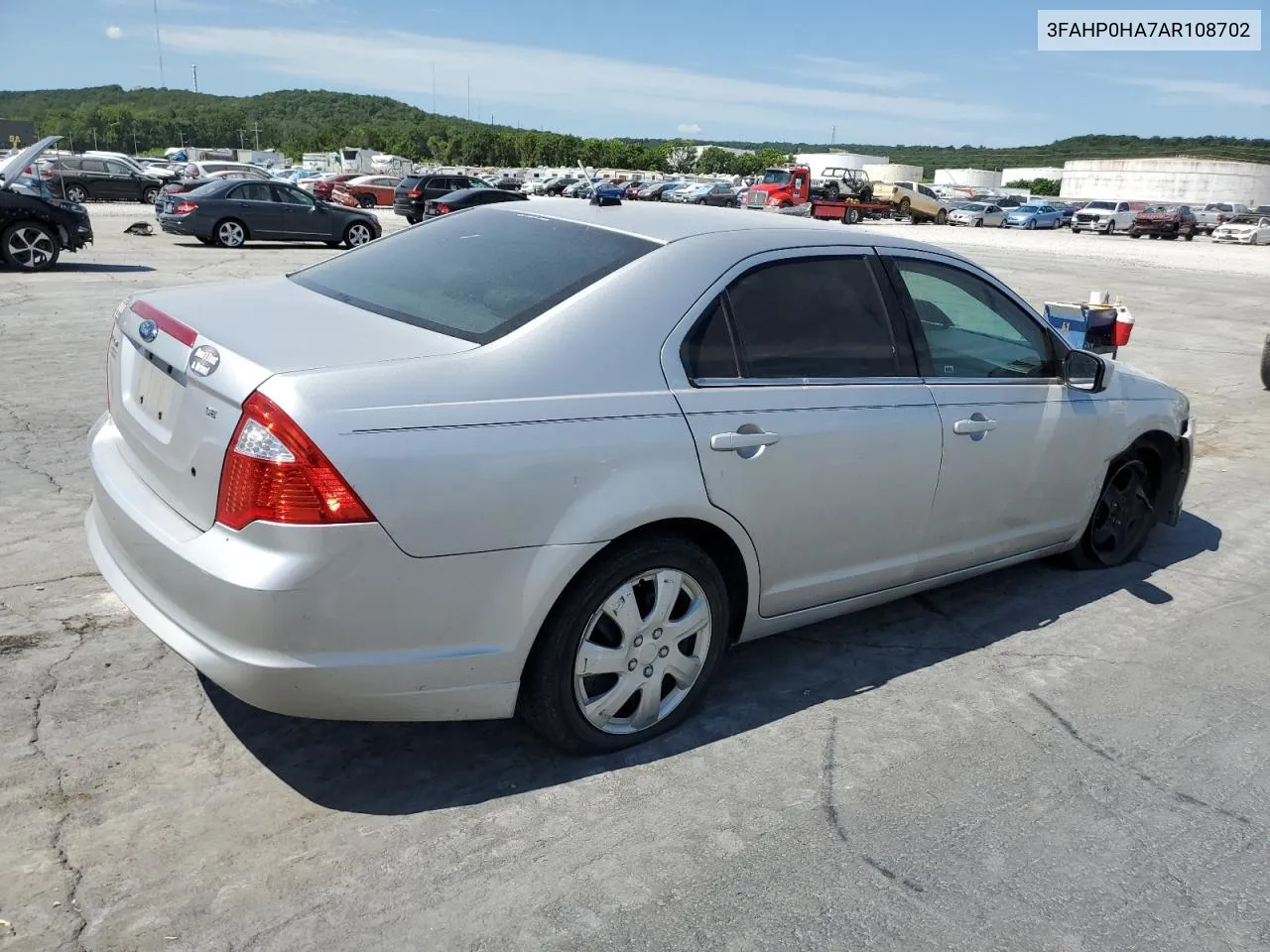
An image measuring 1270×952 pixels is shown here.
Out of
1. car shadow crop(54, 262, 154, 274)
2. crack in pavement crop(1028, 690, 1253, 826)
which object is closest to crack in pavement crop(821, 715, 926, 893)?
crack in pavement crop(1028, 690, 1253, 826)

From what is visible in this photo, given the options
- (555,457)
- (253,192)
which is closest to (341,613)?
(555,457)

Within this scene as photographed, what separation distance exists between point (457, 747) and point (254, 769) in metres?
0.60

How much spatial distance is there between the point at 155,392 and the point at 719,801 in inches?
80.4

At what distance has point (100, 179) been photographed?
3575 cm

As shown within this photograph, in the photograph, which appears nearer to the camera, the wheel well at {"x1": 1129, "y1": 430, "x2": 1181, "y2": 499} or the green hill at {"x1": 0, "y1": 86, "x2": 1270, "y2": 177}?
the wheel well at {"x1": 1129, "y1": 430, "x2": 1181, "y2": 499}

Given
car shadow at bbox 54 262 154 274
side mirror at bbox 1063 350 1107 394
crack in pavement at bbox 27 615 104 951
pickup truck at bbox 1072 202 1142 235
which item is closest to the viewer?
crack in pavement at bbox 27 615 104 951

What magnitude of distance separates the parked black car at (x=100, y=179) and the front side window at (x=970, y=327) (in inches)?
1437

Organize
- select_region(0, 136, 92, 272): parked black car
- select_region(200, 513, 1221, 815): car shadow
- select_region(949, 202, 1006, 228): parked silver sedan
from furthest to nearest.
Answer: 1. select_region(949, 202, 1006, 228): parked silver sedan
2. select_region(0, 136, 92, 272): parked black car
3. select_region(200, 513, 1221, 815): car shadow

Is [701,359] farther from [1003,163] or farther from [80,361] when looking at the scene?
[1003,163]

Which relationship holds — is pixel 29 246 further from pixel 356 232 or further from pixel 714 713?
pixel 714 713

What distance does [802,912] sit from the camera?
106 inches

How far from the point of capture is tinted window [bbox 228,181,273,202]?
2236 centimetres

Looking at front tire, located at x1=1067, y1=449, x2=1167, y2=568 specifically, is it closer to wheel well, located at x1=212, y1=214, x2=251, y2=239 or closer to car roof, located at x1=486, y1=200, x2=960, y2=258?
car roof, located at x1=486, y1=200, x2=960, y2=258

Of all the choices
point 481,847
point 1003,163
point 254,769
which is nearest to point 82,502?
point 254,769
